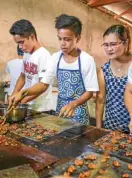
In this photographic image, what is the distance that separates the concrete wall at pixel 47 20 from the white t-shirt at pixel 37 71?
7.48 ft

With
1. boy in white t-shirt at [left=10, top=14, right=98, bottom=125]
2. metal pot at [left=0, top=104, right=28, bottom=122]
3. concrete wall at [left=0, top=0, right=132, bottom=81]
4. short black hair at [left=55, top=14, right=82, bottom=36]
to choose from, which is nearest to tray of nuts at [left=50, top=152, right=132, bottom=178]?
metal pot at [left=0, top=104, right=28, bottom=122]

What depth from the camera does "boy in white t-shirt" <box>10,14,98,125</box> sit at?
263 centimetres

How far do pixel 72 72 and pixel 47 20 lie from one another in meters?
4.04

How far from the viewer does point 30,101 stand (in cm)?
321

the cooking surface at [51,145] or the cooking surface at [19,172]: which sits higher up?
the cooking surface at [51,145]

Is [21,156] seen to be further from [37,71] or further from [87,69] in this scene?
[37,71]

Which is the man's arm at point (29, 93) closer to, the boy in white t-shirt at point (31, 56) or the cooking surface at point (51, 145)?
the boy in white t-shirt at point (31, 56)

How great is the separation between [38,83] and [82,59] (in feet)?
2.17

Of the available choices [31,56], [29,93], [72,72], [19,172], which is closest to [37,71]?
[31,56]

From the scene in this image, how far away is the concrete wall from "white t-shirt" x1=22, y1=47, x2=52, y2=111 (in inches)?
89.7

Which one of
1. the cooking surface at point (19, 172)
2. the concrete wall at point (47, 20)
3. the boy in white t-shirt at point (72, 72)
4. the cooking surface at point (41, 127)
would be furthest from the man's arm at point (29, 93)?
the concrete wall at point (47, 20)

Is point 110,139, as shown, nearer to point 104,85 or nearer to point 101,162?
point 101,162

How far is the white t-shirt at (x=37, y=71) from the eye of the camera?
305cm

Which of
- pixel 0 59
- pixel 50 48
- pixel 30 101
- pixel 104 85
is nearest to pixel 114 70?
pixel 104 85
